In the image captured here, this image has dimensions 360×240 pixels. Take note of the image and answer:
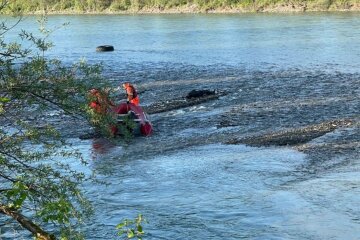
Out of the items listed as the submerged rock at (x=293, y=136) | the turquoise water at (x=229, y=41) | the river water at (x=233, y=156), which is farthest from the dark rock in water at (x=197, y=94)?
the turquoise water at (x=229, y=41)

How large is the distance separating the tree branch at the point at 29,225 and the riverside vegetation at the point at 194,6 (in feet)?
193

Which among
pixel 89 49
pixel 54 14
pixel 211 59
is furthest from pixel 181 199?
pixel 54 14

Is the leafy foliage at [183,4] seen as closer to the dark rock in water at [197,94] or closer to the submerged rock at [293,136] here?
the dark rock in water at [197,94]

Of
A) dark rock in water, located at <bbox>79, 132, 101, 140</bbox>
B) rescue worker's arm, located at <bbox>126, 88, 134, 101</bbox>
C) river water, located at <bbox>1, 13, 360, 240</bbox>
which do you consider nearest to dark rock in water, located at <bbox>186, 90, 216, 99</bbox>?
river water, located at <bbox>1, 13, 360, 240</bbox>

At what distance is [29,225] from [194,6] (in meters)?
77.2

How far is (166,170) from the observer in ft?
51.3

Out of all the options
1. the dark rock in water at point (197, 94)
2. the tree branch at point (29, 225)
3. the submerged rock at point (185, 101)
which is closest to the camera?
the tree branch at point (29, 225)

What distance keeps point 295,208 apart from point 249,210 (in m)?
0.85

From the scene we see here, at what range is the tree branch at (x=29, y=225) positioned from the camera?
5309 millimetres

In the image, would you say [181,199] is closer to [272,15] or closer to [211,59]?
[211,59]

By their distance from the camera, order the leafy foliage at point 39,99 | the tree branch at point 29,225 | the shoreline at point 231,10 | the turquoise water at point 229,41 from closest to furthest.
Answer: the tree branch at point 29,225, the leafy foliage at point 39,99, the turquoise water at point 229,41, the shoreline at point 231,10

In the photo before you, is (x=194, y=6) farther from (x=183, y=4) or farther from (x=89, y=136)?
A: (x=89, y=136)

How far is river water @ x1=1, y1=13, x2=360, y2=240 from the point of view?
12.3 metres

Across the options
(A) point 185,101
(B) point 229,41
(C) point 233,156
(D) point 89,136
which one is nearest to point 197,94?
(A) point 185,101
